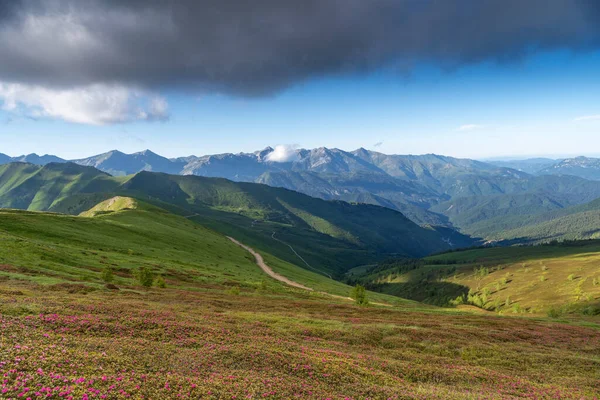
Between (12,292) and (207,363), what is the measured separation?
2964 centimetres

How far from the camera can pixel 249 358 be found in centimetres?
2533

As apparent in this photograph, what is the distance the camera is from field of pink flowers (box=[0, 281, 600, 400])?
59.3 feet

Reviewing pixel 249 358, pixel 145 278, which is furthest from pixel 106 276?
pixel 249 358

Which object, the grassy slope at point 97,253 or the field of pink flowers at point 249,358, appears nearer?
the field of pink flowers at point 249,358

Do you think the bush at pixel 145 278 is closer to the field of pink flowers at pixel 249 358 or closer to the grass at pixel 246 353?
the grass at pixel 246 353

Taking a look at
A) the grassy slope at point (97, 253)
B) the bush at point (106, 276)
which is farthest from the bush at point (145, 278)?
the bush at point (106, 276)

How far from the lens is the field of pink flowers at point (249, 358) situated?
1809 centimetres

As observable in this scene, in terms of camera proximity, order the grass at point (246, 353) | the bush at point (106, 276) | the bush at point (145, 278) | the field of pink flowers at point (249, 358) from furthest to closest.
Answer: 1. the bush at point (145, 278)
2. the bush at point (106, 276)
3. the grass at point (246, 353)
4. the field of pink flowers at point (249, 358)

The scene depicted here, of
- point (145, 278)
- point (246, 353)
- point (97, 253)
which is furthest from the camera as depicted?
point (97, 253)

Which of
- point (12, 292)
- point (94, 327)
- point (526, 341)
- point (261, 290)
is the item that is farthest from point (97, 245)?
point (526, 341)

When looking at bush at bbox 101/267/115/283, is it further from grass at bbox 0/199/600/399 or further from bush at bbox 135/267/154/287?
grass at bbox 0/199/600/399

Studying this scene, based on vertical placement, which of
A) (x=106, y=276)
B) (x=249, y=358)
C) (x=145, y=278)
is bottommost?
(x=145, y=278)

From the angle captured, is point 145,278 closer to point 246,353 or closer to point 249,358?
point 246,353

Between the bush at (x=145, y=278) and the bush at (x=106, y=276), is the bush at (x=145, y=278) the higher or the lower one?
the lower one
